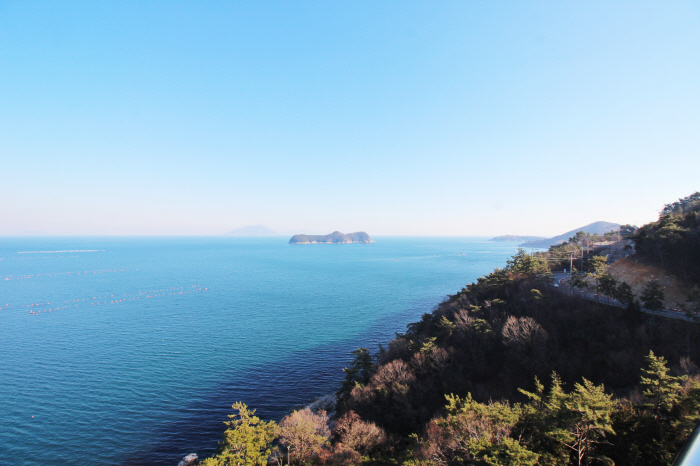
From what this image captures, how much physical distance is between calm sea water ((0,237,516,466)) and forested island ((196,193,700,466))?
18.1ft

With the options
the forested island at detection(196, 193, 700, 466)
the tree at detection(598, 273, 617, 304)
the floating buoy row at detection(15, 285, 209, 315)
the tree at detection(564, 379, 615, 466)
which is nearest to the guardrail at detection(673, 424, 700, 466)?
the forested island at detection(196, 193, 700, 466)

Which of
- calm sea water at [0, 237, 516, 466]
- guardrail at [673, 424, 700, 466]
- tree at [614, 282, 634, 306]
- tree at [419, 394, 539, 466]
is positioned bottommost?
calm sea water at [0, 237, 516, 466]

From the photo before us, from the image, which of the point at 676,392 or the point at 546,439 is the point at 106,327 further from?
the point at 676,392

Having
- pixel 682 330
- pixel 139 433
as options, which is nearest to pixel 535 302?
pixel 682 330

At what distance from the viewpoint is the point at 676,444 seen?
1362 centimetres

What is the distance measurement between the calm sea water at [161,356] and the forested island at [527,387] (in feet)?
18.1

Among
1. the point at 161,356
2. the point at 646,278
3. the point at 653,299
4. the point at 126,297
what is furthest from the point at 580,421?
the point at 126,297

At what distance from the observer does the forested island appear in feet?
51.5

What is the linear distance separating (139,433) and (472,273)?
353 ft

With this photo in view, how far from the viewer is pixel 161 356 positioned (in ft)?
138

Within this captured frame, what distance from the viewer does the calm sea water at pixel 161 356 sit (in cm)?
2723

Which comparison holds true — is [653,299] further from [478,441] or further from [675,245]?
[478,441]

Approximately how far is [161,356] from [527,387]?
4397cm

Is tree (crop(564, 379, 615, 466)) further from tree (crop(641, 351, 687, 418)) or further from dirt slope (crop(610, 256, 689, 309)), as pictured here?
dirt slope (crop(610, 256, 689, 309))
